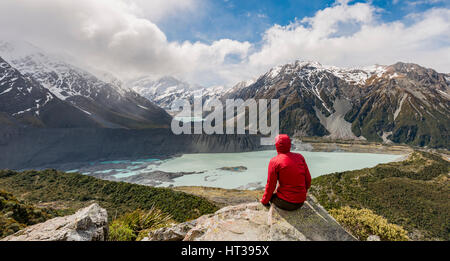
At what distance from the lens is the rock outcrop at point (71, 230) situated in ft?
16.6

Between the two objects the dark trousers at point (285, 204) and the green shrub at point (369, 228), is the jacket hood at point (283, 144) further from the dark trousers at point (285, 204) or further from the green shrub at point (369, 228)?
the green shrub at point (369, 228)

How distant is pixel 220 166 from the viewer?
7831cm

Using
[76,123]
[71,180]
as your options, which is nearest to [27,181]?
[71,180]

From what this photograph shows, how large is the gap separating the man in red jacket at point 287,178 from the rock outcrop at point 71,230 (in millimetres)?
4859

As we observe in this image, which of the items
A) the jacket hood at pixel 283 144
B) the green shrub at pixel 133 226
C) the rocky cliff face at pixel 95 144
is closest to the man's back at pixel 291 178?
the jacket hood at pixel 283 144

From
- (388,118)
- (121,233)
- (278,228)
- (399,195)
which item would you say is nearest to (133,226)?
(121,233)

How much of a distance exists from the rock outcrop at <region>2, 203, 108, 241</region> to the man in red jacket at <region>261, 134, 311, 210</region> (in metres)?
4.86

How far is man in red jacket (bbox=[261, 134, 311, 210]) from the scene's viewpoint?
14.0 ft

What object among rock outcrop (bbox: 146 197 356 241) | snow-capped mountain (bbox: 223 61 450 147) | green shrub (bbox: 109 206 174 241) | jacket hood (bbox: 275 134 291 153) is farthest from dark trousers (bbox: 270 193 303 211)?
snow-capped mountain (bbox: 223 61 450 147)

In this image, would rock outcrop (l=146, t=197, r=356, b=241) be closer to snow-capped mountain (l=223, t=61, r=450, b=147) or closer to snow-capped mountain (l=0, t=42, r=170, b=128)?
snow-capped mountain (l=0, t=42, r=170, b=128)

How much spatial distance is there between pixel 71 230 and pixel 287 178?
5502mm
